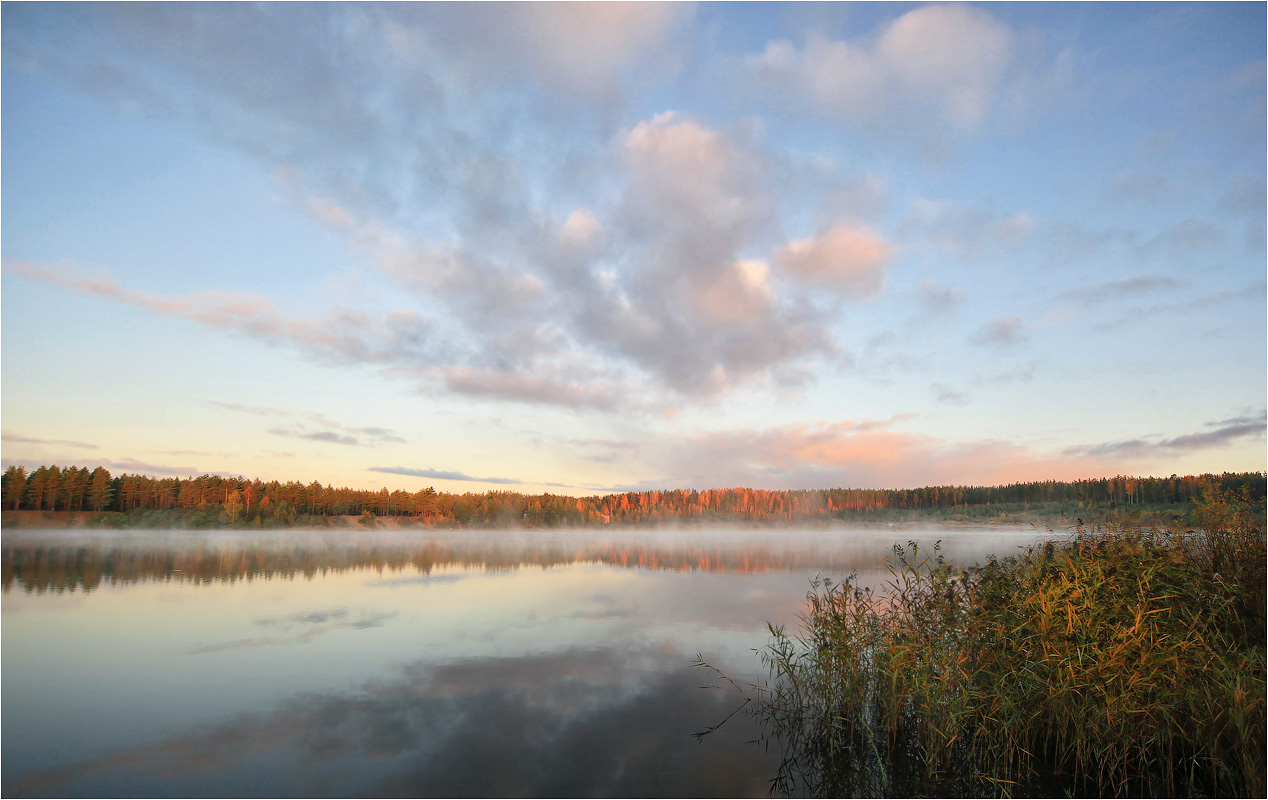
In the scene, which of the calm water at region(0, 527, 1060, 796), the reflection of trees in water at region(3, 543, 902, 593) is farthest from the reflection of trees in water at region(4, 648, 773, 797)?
the reflection of trees in water at region(3, 543, 902, 593)

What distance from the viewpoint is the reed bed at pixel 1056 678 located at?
8141 millimetres

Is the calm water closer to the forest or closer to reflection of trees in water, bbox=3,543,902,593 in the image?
reflection of trees in water, bbox=3,543,902,593

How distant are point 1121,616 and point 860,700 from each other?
4443mm

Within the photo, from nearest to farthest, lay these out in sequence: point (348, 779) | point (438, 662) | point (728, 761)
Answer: point (348, 779) → point (728, 761) → point (438, 662)

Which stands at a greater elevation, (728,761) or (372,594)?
(728,761)

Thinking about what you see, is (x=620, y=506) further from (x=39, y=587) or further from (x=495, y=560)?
(x=39, y=587)

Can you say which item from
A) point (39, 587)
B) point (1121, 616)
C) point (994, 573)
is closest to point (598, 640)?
point (994, 573)

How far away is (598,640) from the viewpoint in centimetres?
1964

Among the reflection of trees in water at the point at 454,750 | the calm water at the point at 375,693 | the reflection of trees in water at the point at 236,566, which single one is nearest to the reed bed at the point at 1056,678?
the reflection of trees in water at the point at 454,750

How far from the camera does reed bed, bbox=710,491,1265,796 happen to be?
8.14m

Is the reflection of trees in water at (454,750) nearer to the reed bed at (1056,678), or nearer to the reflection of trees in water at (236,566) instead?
the reed bed at (1056,678)

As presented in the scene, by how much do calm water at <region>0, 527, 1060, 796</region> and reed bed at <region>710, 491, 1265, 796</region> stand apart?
1.92m

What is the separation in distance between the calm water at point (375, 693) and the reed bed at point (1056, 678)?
6.31ft

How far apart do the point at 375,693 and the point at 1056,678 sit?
542 inches
